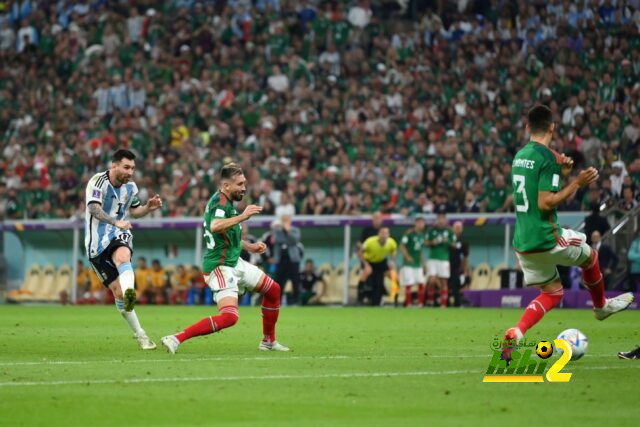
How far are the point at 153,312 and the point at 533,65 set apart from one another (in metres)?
12.4

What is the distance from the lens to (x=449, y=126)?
1277 inches

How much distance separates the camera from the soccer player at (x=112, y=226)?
14.3 meters

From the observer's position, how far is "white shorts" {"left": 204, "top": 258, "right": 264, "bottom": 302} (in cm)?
1304

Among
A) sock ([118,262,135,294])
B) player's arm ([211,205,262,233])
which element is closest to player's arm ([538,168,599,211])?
player's arm ([211,205,262,233])

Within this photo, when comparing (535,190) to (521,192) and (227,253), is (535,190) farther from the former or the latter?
(227,253)

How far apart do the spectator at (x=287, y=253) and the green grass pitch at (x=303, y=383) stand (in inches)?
518

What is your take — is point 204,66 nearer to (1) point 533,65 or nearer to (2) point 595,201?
(1) point 533,65

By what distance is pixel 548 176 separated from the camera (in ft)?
37.0

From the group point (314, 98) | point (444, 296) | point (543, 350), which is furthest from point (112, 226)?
point (314, 98)

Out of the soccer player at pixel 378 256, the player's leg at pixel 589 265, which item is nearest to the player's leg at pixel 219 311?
the player's leg at pixel 589 265

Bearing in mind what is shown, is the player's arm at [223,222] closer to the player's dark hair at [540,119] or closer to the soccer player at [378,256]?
the player's dark hair at [540,119]

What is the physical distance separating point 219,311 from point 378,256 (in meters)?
17.6

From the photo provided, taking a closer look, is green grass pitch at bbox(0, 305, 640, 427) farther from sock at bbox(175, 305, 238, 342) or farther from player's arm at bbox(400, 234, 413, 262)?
player's arm at bbox(400, 234, 413, 262)

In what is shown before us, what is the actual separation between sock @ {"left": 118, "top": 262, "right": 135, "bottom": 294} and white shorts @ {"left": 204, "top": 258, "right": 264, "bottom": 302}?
3.66 ft
